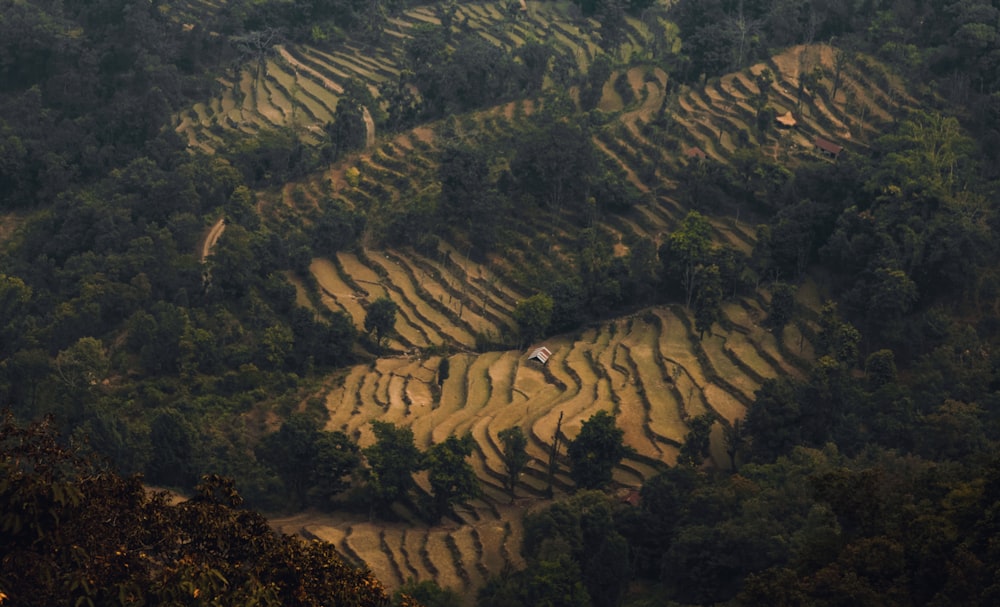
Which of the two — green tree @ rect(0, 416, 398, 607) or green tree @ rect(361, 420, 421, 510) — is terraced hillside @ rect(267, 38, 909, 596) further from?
green tree @ rect(0, 416, 398, 607)

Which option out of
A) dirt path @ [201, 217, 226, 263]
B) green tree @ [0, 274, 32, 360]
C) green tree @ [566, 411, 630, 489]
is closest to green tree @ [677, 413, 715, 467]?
green tree @ [566, 411, 630, 489]

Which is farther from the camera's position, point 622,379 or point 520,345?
point 520,345

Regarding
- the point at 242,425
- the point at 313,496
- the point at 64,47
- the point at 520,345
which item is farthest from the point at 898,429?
the point at 64,47

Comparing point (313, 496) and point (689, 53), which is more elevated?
point (689, 53)

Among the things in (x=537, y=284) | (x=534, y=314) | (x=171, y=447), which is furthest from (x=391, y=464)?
(x=537, y=284)

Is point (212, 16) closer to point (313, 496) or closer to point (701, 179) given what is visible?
point (701, 179)

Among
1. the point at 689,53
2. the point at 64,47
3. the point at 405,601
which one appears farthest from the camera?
the point at 64,47

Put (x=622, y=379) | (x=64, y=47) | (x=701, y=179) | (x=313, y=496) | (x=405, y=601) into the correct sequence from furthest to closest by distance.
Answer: (x=64, y=47), (x=701, y=179), (x=622, y=379), (x=313, y=496), (x=405, y=601)
